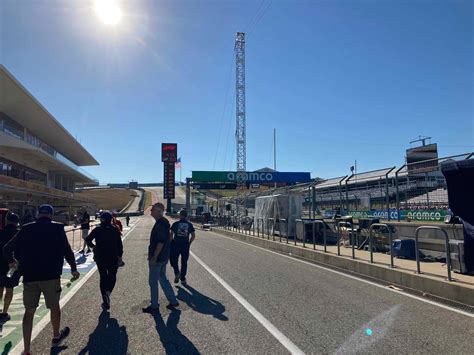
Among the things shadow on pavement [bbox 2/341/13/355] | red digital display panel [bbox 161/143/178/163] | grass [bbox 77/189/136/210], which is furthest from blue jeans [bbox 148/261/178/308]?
grass [bbox 77/189/136/210]

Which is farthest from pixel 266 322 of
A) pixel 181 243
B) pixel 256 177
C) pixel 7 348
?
pixel 256 177

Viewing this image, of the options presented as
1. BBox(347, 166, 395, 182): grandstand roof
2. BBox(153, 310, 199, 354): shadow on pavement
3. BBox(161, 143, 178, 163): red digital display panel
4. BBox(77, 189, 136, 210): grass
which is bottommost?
BBox(153, 310, 199, 354): shadow on pavement

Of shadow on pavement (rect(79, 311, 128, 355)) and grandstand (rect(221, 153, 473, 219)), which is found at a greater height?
grandstand (rect(221, 153, 473, 219))

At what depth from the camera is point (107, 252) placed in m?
7.27

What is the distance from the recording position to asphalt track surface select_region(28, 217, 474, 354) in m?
4.96

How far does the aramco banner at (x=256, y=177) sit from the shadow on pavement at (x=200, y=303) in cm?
5458

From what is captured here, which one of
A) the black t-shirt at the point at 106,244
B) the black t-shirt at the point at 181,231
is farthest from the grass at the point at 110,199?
the black t-shirt at the point at 106,244

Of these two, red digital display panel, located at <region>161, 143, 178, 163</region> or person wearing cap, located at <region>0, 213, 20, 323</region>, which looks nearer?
person wearing cap, located at <region>0, 213, 20, 323</region>

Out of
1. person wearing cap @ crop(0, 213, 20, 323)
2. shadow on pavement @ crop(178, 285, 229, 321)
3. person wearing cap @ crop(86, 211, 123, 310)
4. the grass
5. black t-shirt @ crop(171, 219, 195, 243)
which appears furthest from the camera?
the grass

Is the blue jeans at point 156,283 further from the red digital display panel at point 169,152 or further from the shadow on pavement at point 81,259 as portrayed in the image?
the red digital display panel at point 169,152

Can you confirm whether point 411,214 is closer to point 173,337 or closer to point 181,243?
point 181,243

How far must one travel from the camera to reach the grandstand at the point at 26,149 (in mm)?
38156

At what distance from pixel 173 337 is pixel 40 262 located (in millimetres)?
1946

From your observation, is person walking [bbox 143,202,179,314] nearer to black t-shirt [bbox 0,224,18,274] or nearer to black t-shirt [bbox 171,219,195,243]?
black t-shirt [bbox 0,224,18,274]
